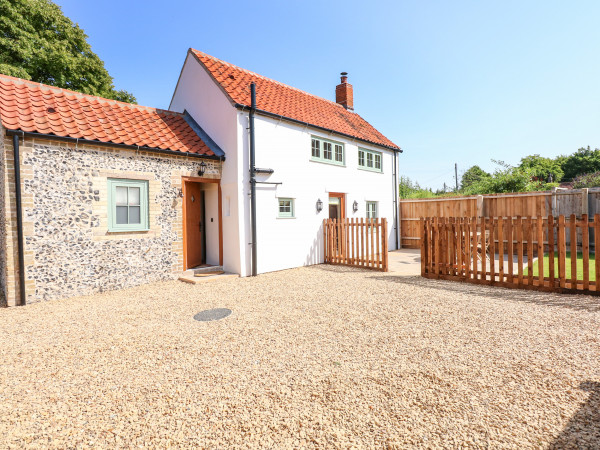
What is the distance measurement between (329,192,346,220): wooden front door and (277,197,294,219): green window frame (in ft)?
8.01

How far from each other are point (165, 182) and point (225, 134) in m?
2.36

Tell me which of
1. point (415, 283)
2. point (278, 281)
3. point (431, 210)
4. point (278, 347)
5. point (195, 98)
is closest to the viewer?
point (278, 347)

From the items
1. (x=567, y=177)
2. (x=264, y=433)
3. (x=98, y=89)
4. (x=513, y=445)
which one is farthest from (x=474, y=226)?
(x=567, y=177)

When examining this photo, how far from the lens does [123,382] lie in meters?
3.42

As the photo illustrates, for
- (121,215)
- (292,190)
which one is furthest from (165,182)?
(292,190)

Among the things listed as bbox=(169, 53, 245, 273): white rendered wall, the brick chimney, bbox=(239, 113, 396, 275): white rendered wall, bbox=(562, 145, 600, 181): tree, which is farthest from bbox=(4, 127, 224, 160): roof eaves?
bbox=(562, 145, 600, 181): tree

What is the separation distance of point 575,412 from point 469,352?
4.03 feet

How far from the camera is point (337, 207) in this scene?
1319 centimetres

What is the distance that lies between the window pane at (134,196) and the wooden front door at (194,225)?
67.5 inches

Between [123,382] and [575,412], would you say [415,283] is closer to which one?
[575,412]

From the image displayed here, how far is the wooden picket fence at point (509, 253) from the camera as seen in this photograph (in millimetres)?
6348

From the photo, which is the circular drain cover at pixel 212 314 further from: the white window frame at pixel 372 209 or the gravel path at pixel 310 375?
the white window frame at pixel 372 209

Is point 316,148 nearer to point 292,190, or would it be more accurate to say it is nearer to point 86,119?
point 292,190

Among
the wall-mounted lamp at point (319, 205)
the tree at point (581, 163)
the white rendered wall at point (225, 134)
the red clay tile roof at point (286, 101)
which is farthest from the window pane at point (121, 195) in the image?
the tree at point (581, 163)
